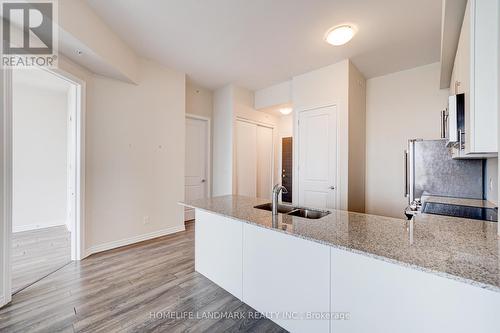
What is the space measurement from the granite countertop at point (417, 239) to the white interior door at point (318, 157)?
1.84 meters

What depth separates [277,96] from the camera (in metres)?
4.50

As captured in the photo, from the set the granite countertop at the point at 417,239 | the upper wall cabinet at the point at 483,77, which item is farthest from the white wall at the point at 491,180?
the upper wall cabinet at the point at 483,77

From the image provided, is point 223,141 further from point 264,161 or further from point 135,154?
point 135,154

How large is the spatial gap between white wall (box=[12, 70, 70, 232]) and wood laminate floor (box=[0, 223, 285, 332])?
88.9 inches

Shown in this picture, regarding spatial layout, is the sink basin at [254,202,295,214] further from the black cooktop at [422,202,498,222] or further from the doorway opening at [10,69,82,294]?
the doorway opening at [10,69,82,294]

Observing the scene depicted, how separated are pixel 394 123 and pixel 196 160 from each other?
3.79 metres

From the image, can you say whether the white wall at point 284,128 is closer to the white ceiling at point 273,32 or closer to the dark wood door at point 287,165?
the dark wood door at point 287,165

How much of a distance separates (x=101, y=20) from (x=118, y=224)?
104 inches

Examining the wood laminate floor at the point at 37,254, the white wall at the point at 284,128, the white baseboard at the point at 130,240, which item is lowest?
the wood laminate floor at the point at 37,254

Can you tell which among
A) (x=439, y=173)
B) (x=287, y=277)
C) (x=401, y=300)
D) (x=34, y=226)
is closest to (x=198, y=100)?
(x=34, y=226)

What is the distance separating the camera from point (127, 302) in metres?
1.99

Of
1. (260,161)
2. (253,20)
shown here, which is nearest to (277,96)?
(260,161)

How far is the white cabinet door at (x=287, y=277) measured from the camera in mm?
1348

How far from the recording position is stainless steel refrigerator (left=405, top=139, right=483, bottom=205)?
245cm
